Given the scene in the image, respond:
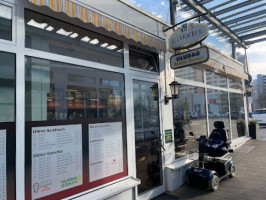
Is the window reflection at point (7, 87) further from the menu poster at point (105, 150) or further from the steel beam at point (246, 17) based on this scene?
the steel beam at point (246, 17)

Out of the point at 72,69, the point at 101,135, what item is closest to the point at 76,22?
the point at 72,69

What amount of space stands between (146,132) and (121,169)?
1.01 meters

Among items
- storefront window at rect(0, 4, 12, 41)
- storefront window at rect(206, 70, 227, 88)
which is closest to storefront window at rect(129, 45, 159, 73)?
storefront window at rect(0, 4, 12, 41)

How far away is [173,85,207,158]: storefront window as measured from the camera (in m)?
5.14

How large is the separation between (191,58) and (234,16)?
497 cm

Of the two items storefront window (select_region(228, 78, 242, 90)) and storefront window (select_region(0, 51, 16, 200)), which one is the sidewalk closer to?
storefront window (select_region(0, 51, 16, 200))

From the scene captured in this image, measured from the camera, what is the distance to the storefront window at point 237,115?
9059 millimetres

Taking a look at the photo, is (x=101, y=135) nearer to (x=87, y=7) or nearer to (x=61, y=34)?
(x=61, y=34)

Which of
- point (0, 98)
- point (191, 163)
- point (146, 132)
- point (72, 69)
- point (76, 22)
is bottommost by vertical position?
point (191, 163)

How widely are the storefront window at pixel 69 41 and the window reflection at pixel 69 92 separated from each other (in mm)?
219

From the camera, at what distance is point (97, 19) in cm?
308

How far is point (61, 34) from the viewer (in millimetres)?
2998

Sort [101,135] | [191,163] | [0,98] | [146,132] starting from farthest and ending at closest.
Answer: [191,163]
[146,132]
[101,135]
[0,98]

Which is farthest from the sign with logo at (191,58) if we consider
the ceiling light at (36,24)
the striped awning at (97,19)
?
the ceiling light at (36,24)
